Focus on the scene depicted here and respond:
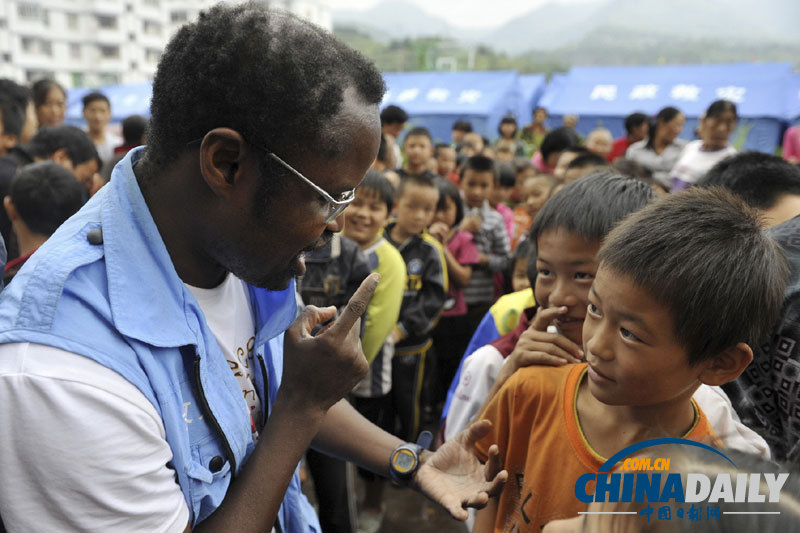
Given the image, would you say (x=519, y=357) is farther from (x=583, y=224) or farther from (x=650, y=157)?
(x=650, y=157)

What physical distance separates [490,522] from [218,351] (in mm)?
877

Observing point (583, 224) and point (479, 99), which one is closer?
point (583, 224)

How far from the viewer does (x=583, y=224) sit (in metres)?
1.67

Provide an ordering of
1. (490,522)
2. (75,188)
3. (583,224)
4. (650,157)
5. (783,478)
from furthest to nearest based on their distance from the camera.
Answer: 1. (650,157)
2. (75,188)
3. (583,224)
4. (490,522)
5. (783,478)

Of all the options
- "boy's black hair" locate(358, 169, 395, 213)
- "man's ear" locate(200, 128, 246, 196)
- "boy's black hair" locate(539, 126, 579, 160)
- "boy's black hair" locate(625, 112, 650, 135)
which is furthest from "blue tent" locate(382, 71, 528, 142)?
"man's ear" locate(200, 128, 246, 196)

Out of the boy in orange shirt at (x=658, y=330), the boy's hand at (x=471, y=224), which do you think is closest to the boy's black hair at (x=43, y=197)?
the boy in orange shirt at (x=658, y=330)

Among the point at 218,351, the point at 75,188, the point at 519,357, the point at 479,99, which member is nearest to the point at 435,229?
the point at 75,188

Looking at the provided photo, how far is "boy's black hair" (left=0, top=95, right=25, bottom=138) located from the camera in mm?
4332

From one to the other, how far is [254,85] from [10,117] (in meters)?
4.35

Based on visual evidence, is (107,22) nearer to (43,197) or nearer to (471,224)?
(471,224)

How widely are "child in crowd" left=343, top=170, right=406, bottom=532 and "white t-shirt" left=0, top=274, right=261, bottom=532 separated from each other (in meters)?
2.26

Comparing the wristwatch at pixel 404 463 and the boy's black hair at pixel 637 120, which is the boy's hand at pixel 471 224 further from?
the boy's black hair at pixel 637 120

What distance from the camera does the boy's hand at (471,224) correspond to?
4.45 m

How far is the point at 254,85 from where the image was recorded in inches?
42.9
